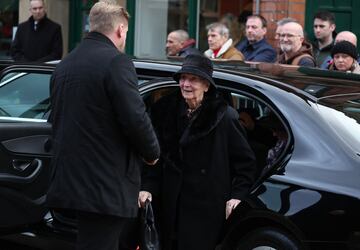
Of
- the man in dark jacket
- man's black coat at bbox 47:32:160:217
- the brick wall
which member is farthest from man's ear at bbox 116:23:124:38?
the man in dark jacket

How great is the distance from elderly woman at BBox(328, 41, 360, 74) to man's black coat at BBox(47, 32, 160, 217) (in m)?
3.18

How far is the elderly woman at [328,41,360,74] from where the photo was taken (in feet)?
21.6

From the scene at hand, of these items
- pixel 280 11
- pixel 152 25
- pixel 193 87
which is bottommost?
pixel 193 87

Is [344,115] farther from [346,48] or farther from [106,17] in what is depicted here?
[346,48]

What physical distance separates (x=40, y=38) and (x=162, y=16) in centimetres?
262

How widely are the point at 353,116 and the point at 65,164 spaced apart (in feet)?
5.69

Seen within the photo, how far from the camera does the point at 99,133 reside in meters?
3.82

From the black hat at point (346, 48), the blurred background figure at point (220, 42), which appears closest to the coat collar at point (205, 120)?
the black hat at point (346, 48)

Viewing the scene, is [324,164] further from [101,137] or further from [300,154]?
[101,137]

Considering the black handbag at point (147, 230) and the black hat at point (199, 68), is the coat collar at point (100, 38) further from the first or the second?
the black handbag at point (147, 230)

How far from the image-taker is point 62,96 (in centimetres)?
393

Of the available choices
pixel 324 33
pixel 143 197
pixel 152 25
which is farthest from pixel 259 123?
pixel 152 25

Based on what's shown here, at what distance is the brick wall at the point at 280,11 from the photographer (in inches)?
371

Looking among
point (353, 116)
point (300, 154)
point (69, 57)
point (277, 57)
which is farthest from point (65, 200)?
point (277, 57)
